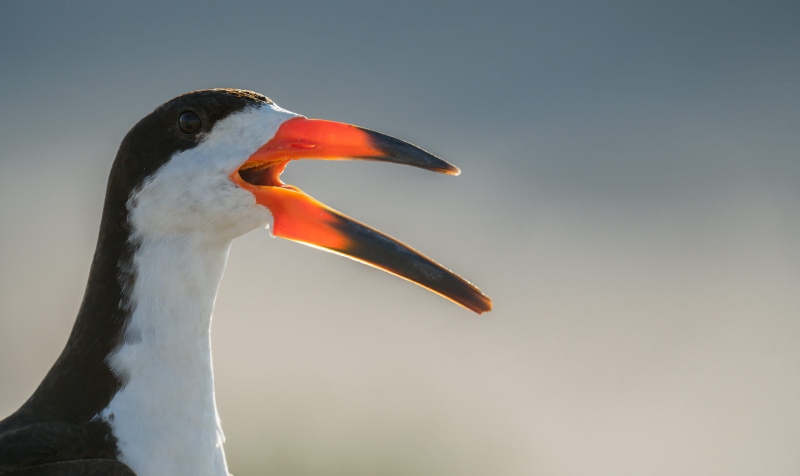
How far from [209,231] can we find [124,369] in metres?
0.46

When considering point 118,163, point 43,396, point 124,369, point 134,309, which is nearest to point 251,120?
point 118,163

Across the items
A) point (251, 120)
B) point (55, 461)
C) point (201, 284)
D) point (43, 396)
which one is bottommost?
point (55, 461)

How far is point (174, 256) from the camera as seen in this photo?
8.64 feet

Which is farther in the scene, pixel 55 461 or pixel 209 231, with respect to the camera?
pixel 209 231

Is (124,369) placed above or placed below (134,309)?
below

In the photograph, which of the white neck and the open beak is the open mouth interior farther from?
the white neck

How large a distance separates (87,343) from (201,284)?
37cm

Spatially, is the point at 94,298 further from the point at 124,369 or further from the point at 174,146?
the point at 174,146

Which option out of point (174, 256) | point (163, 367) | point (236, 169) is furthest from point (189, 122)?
point (163, 367)

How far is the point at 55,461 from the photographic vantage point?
97.0 inches

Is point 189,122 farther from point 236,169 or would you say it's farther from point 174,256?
point 174,256

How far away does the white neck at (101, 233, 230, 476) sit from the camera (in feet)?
8.50

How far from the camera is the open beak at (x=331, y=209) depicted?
2551 mm

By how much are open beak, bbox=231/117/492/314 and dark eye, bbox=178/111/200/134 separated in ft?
0.58
